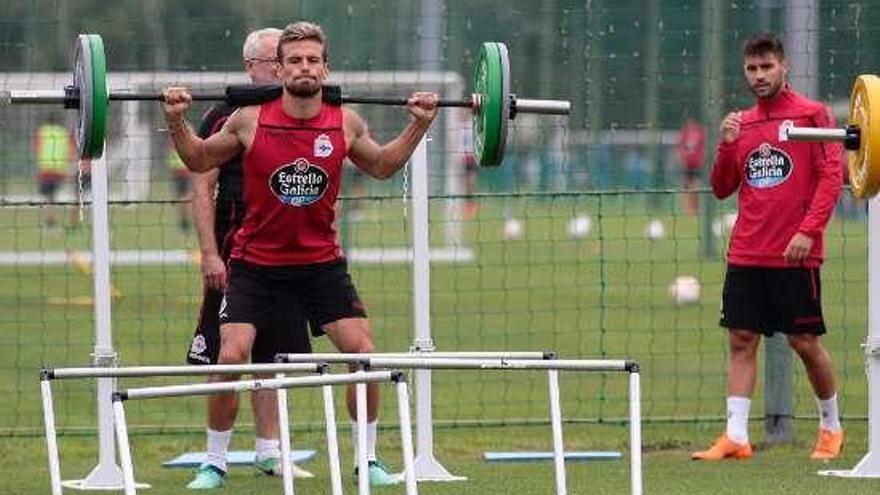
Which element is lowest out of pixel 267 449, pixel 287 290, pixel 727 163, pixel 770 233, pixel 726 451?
pixel 726 451

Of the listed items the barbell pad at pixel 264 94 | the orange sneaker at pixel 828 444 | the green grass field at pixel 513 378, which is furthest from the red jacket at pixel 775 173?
the barbell pad at pixel 264 94

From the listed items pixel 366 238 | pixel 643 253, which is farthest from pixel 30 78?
pixel 643 253

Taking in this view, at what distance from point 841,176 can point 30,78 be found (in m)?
Result: 3.99

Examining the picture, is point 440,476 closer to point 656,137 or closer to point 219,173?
point 219,173

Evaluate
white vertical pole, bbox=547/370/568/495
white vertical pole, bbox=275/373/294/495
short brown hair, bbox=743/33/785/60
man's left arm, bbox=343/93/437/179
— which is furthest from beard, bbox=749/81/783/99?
white vertical pole, bbox=275/373/294/495

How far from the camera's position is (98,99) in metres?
8.30

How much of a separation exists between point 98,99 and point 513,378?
6583 millimetres

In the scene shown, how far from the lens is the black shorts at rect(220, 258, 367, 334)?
924cm

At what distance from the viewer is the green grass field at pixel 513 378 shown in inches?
400

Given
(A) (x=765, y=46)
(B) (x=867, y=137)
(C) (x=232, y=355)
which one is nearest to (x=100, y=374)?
(C) (x=232, y=355)

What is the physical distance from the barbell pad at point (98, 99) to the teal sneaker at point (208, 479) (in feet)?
5.65

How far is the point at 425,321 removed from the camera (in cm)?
1001

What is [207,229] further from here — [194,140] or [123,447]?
[123,447]

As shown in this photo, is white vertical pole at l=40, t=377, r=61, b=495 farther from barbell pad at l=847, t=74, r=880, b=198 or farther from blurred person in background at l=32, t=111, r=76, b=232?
blurred person in background at l=32, t=111, r=76, b=232
